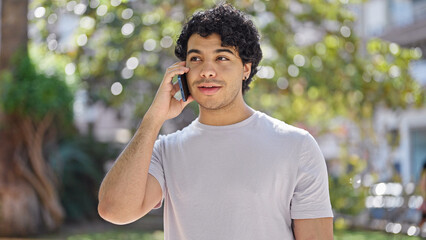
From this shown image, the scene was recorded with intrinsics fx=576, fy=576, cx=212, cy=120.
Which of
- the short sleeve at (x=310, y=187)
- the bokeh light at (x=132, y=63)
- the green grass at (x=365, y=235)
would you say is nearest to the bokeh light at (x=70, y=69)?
the bokeh light at (x=132, y=63)

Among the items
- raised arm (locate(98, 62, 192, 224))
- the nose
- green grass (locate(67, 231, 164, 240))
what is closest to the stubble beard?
the nose

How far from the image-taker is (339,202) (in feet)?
25.1

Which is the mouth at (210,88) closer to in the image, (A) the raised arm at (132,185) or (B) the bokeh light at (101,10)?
(A) the raised arm at (132,185)

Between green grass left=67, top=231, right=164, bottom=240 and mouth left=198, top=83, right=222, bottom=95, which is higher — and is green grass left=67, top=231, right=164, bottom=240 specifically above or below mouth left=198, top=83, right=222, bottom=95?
below

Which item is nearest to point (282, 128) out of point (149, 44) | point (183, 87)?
point (183, 87)

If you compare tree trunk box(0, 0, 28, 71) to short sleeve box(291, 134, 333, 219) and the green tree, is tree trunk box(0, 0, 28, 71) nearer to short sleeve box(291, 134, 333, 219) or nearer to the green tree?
the green tree

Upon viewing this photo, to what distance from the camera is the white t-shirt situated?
217 centimetres

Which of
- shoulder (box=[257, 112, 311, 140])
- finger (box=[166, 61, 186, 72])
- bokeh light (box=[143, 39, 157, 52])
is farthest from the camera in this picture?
bokeh light (box=[143, 39, 157, 52])

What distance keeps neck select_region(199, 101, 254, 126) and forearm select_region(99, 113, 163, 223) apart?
0.92ft

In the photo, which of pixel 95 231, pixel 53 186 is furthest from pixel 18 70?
pixel 95 231

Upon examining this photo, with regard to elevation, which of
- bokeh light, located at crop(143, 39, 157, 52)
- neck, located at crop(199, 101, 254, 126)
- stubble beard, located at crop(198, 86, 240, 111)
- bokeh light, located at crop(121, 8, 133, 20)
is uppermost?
bokeh light, located at crop(121, 8, 133, 20)

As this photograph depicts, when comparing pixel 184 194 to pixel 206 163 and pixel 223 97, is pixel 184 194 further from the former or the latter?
pixel 223 97

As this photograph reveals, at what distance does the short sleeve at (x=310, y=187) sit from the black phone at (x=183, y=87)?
1.89ft

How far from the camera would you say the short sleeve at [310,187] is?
2178 millimetres
